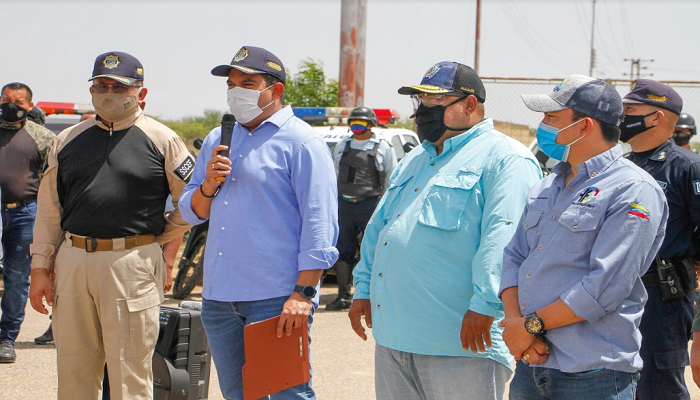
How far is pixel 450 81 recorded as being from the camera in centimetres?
370

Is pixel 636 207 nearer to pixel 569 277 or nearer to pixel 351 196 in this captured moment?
pixel 569 277

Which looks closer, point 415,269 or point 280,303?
point 415,269

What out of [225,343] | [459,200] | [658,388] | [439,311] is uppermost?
[459,200]

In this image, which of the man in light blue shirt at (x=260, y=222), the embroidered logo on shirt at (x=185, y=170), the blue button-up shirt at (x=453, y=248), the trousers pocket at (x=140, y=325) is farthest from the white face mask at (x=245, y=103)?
the trousers pocket at (x=140, y=325)

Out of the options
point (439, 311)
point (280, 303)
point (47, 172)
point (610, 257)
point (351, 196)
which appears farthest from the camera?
point (351, 196)

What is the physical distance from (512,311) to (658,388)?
1491 mm

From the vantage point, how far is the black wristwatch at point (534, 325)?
3027mm

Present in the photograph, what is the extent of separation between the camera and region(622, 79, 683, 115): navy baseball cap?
4457 mm

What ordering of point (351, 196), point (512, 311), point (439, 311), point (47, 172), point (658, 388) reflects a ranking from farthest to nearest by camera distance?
point (351, 196)
point (47, 172)
point (658, 388)
point (439, 311)
point (512, 311)

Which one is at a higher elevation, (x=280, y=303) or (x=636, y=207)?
(x=636, y=207)

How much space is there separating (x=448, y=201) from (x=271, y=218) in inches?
35.1

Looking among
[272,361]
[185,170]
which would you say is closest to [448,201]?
[272,361]

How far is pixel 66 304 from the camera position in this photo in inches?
174

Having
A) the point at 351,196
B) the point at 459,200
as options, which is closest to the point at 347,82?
the point at 351,196
